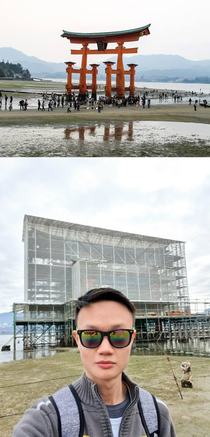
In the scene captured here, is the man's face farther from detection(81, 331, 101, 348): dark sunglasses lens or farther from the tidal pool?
the tidal pool

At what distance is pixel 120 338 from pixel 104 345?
0.19 feet

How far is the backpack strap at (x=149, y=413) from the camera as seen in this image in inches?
46.3

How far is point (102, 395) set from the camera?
1.17m

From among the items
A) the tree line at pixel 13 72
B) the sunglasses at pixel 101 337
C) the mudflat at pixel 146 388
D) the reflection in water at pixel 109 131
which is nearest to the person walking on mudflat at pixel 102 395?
the sunglasses at pixel 101 337

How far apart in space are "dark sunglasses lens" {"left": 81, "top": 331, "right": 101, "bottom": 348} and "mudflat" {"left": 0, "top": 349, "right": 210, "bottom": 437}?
3.83 m

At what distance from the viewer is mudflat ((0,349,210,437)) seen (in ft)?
15.6

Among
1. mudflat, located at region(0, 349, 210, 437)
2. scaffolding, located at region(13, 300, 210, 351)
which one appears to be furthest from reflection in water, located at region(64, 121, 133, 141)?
scaffolding, located at region(13, 300, 210, 351)

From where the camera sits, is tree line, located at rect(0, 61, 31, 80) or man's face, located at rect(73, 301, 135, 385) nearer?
man's face, located at rect(73, 301, 135, 385)

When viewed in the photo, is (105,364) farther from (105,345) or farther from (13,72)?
(13,72)

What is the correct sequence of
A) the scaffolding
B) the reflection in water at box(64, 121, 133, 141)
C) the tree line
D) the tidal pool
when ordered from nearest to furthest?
the tidal pool < the reflection in water at box(64, 121, 133, 141) < the scaffolding < the tree line

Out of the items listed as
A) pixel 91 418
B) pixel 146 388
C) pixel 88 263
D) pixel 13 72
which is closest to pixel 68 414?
pixel 91 418

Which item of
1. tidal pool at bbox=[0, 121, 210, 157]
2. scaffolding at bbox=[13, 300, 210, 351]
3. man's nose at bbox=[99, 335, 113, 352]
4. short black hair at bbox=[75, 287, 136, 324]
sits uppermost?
tidal pool at bbox=[0, 121, 210, 157]

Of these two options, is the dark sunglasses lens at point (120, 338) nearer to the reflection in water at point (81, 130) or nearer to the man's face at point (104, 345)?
the man's face at point (104, 345)

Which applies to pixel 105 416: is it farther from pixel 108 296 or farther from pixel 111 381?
pixel 108 296
